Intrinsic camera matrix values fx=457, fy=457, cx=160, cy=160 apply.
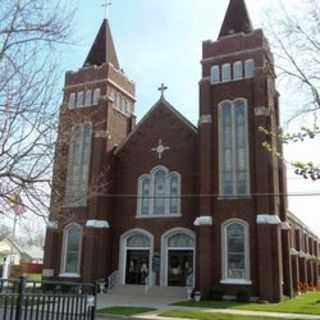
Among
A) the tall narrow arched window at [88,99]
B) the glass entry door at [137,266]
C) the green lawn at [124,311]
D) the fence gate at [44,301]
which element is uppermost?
the tall narrow arched window at [88,99]

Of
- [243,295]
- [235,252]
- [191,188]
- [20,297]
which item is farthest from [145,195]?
[20,297]

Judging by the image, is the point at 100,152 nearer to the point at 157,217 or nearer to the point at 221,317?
the point at 157,217

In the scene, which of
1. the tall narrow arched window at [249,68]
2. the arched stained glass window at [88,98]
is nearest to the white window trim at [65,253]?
the arched stained glass window at [88,98]

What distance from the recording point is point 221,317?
57.7 ft

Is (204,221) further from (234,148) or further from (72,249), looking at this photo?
(72,249)

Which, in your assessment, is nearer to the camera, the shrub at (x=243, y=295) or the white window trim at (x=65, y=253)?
the shrub at (x=243, y=295)

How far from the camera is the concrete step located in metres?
27.9

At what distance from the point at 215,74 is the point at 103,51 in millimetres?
11460

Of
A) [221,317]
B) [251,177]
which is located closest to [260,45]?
[251,177]

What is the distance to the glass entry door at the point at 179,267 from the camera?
28900mm

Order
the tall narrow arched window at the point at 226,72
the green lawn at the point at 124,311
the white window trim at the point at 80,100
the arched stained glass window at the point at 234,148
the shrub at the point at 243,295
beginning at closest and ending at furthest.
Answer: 1. the green lawn at the point at 124,311
2. the shrub at the point at 243,295
3. the arched stained glass window at the point at 234,148
4. the tall narrow arched window at the point at 226,72
5. the white window trim at the point at 80,100

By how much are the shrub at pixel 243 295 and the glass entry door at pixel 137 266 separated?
699cm

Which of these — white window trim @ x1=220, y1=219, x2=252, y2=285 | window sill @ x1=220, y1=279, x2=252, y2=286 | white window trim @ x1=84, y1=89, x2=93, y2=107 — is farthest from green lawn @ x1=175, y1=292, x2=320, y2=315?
white window trim @ x1=84, y1=89, x2=93, y2=107

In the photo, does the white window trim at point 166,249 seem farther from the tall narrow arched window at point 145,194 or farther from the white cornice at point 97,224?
the white cornice at point 97,224
